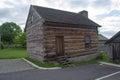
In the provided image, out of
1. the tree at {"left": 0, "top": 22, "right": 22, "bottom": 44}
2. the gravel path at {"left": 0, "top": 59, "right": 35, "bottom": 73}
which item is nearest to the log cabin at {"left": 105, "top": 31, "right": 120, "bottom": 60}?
the gravel path at {"left": 0, "top": 59, "right": 35, "bottom": 73}

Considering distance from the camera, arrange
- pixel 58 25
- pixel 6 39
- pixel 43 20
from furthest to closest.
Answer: pixel 6 39, pixel 58 25, pixel 43 20

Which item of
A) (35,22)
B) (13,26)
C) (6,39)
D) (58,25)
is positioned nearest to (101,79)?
(58,25)

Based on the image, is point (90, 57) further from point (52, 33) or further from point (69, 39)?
point (52, 33)

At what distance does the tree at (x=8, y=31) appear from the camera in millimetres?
69188

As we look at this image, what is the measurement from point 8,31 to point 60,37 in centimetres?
5916

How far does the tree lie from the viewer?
2724 inches

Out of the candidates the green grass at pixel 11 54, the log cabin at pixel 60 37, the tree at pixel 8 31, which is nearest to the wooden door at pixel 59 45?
the log cabin at pixel 60 37

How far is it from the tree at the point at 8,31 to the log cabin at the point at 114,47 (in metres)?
59.6

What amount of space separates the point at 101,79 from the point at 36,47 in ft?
31.5

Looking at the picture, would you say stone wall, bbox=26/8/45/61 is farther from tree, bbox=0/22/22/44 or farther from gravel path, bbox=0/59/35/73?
tree, bbox=0/22/22/44

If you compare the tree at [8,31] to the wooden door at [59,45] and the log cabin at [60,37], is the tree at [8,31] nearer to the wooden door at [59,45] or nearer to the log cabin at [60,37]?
the log cabin at [60,37]

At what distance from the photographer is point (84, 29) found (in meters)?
18.5

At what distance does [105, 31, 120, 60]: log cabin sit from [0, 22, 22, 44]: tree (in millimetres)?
59621

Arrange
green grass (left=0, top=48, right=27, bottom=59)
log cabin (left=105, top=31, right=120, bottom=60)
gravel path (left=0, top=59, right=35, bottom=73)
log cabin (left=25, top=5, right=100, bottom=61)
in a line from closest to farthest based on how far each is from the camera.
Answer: gravel path (left=0, top=59, right=35, bottom=73) < log cabin (left=25, top=5, right=100, bottom=61) < log cabin (left=105, top=31, right=120, bottom=60) < green grass (left=0, top=48, right=27, bottom=59)
